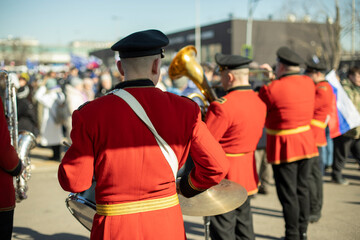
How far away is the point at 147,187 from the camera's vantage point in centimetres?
178

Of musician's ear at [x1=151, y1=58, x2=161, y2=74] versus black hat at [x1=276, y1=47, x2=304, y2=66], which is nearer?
musician's ear at [x1=151, y1=58, x2=161, y2=74]

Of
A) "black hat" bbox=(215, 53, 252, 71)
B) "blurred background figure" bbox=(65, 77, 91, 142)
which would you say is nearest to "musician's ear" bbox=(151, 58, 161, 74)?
"black hat" bbox=(215, 53, 252, 71)

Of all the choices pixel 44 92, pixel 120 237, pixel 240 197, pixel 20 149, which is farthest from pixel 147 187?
pixel 44 92

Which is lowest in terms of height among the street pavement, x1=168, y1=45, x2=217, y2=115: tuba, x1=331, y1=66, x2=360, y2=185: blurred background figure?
the street pavement

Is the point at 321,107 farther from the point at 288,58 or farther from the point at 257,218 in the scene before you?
the point at 257,218

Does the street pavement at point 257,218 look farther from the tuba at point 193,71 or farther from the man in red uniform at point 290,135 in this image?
the tuba at point 193,71

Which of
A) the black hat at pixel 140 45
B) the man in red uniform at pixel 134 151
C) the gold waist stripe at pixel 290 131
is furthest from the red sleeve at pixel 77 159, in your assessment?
the gold waist stripe at pixel 290 131

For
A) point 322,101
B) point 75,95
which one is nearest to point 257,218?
point 322,101

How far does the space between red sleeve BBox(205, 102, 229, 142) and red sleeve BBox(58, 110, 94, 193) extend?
1410 mm

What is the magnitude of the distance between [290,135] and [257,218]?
163 cm

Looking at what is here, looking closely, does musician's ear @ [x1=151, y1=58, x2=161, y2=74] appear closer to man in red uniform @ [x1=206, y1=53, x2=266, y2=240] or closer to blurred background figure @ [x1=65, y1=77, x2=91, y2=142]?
man in red uniform @ [x1=206, y1=53, x2=266, y2=240]

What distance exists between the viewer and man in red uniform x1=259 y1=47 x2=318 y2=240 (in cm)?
372

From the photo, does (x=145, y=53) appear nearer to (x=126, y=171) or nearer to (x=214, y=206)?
(x=126, y=171)

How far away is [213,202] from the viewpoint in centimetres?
228
